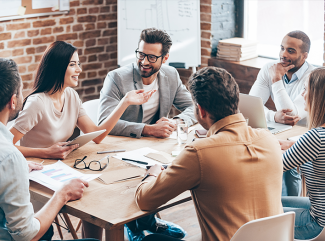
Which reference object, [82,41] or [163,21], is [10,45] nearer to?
[82,41]

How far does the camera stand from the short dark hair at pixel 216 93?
56.2 inches

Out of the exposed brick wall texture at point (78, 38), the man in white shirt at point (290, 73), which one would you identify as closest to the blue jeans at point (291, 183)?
the man in white shirt at point (290, 73)

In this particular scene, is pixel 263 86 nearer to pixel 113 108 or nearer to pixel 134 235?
pixel 113 108

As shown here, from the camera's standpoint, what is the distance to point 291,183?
2525 millimetres

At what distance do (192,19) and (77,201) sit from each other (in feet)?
9.38

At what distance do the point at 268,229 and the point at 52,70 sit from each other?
1.46 metres

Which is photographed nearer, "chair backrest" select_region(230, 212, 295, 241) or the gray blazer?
"chair backrest" select_region(230, 212, 295, 241)

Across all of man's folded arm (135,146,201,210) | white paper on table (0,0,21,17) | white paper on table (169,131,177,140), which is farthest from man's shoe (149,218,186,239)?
white paper on table (0,0,21,17)

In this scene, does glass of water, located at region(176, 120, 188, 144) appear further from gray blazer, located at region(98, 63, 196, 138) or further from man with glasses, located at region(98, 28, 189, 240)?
gray blazer, located at region(98, 63, 196, 138)

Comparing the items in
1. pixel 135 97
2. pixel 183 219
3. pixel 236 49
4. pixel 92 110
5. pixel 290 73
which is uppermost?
pixel 236 49

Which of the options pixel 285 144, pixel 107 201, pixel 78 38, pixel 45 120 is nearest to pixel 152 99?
pixel 45 120

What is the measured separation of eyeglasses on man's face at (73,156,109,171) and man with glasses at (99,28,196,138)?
0.42 metres

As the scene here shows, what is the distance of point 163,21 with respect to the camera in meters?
3.98

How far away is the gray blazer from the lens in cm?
245
